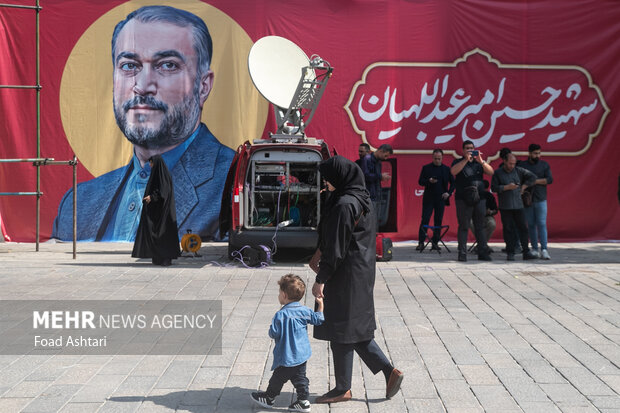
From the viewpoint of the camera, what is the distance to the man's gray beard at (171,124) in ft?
52.1

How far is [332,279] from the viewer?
18.0 ft

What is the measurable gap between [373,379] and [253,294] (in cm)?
384

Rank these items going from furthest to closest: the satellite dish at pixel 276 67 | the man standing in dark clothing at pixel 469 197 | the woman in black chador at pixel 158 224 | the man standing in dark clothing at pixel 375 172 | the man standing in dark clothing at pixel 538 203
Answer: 1. the man standing in dark clothing at pixel 538 203
2. the man standing in dark clothing at pixel 375 172
3. the satellite dish at pixel 276 67
4. the man standing in dark clothing at pixel 469 197
5. the woman in black chador at pixel 158 224

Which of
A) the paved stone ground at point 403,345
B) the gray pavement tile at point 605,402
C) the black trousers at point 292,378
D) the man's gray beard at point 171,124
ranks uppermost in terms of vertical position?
the man's gray beard at point 171,124

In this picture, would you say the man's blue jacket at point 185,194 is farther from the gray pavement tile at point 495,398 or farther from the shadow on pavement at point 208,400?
the gray pavement tile at point 495,398

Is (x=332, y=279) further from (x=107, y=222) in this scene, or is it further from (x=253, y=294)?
(x=107, y=222)

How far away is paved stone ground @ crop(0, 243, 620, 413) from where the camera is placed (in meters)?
5.47

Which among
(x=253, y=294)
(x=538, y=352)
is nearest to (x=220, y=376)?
(x=538, y=352)

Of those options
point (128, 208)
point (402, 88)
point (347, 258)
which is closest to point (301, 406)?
point (347, 258)

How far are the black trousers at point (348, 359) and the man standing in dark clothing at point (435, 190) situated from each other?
904 cm

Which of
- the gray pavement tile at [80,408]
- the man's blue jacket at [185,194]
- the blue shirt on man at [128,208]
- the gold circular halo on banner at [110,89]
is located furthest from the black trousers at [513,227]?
the gray pavement tile at [80,408]

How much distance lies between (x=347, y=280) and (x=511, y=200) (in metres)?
8.19

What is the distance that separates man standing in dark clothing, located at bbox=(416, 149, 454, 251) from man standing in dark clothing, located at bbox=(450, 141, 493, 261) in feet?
4.85

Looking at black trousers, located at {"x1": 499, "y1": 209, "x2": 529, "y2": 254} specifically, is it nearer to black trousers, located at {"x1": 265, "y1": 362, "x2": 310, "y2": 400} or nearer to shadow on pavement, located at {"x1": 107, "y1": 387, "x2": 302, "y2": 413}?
shadow on pavement, located at {"x1": 107, "y1": 387, "x2": 302, "y2": 413}
